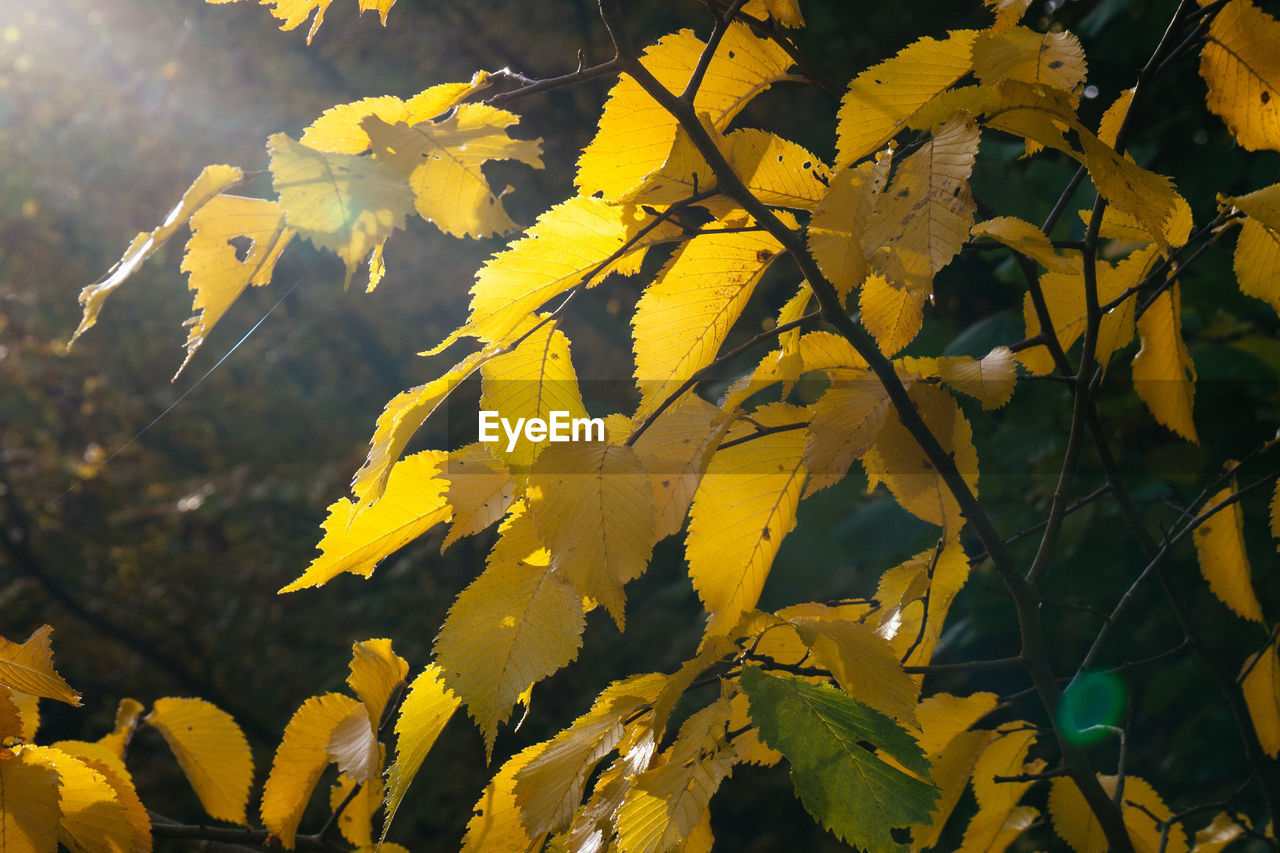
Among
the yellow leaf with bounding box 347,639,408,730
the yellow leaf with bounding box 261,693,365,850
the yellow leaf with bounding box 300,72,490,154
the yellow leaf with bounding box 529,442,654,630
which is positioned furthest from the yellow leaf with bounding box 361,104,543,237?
the yellow leaf with bounding box 261,693,365,850

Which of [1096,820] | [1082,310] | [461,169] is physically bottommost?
[1096,820]

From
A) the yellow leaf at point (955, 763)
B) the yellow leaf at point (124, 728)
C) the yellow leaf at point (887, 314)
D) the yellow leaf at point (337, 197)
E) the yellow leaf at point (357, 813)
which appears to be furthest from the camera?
the yellow leaf at point (124, 728)

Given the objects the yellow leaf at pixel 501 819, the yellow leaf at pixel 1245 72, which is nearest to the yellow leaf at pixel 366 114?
the yellow leaf at pixel 501 819

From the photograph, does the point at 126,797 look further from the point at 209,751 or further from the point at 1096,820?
the point at 1096,820

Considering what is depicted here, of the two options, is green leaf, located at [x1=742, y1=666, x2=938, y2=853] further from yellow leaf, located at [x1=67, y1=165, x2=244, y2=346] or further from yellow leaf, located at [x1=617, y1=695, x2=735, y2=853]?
yellow leaf, located at [x1=67, y1=165, x2=244, y2=346]

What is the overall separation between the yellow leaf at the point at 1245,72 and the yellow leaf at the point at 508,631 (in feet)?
1.56

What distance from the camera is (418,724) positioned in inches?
17.4

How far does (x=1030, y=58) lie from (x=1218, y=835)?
75 centimetres

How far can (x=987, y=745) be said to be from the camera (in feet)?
1.93

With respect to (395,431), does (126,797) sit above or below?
below

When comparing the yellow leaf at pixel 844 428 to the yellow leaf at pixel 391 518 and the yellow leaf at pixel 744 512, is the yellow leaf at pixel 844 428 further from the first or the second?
the yellow leaf at pixel 391 518

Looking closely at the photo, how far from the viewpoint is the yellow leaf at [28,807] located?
48 cm

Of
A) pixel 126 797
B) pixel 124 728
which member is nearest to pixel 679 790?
pixel 126 797

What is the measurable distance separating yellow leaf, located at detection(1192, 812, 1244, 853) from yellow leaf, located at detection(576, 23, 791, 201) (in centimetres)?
76
